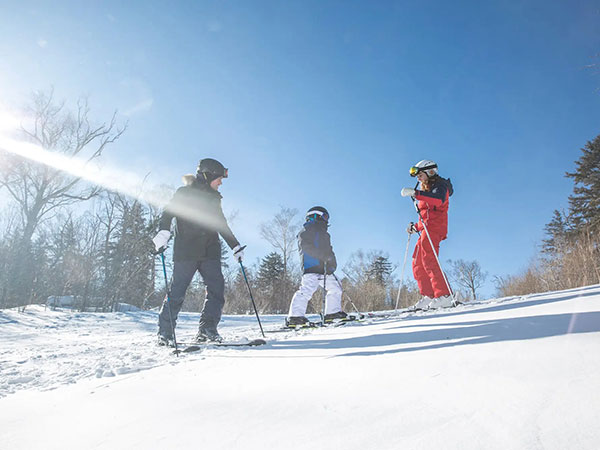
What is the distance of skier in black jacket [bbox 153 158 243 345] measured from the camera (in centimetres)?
321

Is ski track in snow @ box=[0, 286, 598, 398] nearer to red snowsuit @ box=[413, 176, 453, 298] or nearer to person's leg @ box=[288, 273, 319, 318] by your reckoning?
red snowsuit @ box=[413, 176, 453, 298]

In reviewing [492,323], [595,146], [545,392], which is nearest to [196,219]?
[492,323]

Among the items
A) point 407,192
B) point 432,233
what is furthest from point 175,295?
point 432,233

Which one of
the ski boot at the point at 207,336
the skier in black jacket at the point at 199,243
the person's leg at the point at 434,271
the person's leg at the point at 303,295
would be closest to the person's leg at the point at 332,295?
the person's leg at the point at 303,295

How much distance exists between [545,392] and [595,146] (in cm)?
2741

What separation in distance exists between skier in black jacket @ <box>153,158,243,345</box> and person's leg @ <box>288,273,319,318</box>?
132cm

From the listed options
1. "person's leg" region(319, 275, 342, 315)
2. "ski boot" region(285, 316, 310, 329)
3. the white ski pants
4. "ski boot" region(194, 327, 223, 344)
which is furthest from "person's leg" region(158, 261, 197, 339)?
"person's leg" region(319, 275, 342, 315)

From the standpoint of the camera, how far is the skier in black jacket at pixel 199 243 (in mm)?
3215

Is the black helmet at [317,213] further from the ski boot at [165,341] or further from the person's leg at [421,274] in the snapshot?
the ski boot at [165,341]

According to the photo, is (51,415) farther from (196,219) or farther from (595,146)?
(595,146)

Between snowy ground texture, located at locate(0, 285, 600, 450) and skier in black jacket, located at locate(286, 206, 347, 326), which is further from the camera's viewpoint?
skier in black jacket, located at locate(286, 206, 347, 326)

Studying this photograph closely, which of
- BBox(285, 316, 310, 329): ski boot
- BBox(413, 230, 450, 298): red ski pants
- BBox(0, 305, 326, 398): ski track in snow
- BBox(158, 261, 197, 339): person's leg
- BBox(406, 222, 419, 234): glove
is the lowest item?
BBox(0, 305, 326, 398): ski track in snow

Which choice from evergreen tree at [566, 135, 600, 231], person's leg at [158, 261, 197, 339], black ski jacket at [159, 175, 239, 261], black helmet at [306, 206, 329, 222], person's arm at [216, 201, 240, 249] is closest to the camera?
person's leg at [158, 261, 197, 339]

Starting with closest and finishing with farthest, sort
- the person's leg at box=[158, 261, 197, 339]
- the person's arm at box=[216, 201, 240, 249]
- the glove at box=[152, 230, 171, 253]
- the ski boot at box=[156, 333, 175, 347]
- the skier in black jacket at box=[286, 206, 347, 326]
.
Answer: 1. the ski boot at box=[156, 333, 175, 347]
2. the person's leg at box=[158, 261, 197, 339]
3. the glove at box=[152, 230, 171, 253]
4. the person's arm at box=[216, 201, 240, 249]
5. the skier in black jacket at box=[286, 206, 347, 326]
